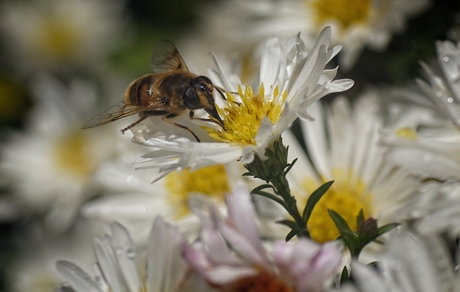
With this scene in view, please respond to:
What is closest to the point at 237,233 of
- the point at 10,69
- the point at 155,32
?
the point at 155,32

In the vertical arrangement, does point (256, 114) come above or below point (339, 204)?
above

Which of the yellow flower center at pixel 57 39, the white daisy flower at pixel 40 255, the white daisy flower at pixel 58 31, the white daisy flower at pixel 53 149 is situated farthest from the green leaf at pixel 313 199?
the yellow flower center at pixel 57 39

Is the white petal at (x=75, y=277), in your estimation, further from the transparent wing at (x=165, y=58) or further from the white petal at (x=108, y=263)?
the transparent wing at (x=165, y=58)

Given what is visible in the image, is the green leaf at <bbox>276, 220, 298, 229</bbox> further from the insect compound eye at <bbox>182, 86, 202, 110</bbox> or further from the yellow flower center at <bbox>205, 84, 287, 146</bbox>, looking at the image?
the insect compound eye at <bbox>182, 86, 202, 110</bbox>

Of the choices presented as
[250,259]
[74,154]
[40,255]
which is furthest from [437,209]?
[74,154]

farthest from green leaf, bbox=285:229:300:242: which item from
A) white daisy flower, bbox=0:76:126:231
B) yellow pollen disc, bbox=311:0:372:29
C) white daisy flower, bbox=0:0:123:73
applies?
white daisy flower, bbox=0:0:123:73

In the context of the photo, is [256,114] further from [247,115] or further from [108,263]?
→ [108,263]
